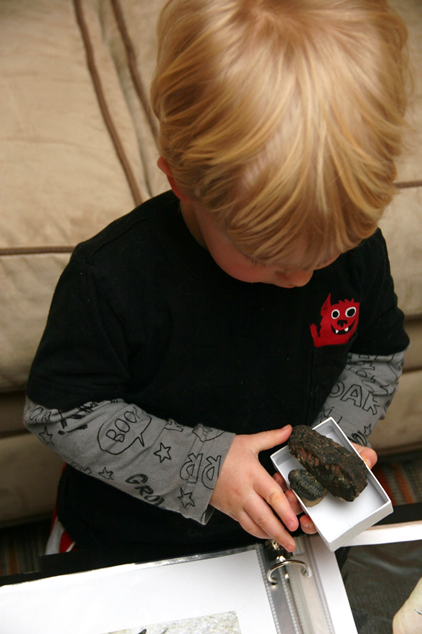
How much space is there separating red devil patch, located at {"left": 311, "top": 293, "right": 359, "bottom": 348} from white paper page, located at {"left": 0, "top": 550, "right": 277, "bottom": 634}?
0.24 m

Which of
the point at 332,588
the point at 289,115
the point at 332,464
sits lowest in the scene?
the point at 332,588

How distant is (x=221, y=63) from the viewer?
0.41m

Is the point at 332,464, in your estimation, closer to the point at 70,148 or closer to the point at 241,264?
the point at 241,264

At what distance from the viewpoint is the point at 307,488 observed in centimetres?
53

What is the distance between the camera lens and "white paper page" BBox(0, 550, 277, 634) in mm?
509

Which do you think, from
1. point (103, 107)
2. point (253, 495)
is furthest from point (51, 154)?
point (253, 495)

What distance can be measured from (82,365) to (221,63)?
0.95ft

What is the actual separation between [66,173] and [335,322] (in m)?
0.47

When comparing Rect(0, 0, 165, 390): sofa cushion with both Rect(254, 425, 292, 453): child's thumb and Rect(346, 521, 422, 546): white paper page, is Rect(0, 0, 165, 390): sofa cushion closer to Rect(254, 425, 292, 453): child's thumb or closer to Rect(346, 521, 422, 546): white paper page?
Rect(254, 425, 292, 453): child's thumb

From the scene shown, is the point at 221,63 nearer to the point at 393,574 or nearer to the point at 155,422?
the point at 155,422

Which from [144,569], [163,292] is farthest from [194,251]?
[144,569]

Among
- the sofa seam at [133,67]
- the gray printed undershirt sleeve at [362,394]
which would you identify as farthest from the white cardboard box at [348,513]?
the sofa seam at [133,67]

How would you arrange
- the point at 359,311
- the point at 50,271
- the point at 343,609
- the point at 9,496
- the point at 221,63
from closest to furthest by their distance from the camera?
1. the point at 221,63
2. the point at 343,609
3. the point at 359,311
4. the point at 50,271
5. the point at 9,496

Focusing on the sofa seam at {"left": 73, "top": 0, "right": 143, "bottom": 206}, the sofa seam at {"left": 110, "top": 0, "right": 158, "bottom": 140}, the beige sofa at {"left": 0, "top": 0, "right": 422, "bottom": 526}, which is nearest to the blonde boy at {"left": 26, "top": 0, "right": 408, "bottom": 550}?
the beige sofa at {"left": 0, "top": 0, "right": 422, "bottom": 526}
